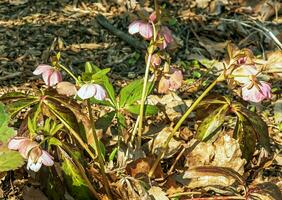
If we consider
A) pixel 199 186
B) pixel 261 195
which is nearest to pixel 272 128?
pixel 199 186

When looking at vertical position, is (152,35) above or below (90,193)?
above

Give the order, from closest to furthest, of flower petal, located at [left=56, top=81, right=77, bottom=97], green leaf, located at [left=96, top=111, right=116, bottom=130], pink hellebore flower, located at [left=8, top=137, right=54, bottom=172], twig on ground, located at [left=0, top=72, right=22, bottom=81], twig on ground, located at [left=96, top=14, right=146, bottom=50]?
pink hellebore flower, located at [left=8, top=137, right=54, bottom=172], flower petal, located at [left=56, top=81, right=77, bottom=97], green leaf, located at [left=96, top=111, right=116, bottom=130], twig on ground, located at [left=0, top=72, right=22, bottom=81], twig on ground, located at [left=96, top=14, right=146, bottom=50]

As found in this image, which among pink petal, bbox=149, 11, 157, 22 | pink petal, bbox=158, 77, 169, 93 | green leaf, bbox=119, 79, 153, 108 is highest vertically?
pink petal, bbox=149, 11, 157, 22

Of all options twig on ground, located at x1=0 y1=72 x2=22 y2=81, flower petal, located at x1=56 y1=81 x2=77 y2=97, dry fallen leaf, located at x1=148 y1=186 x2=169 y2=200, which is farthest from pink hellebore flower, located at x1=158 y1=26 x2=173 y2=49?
twig on ground, located at x1=0 y1=72 x2=22 y2=81

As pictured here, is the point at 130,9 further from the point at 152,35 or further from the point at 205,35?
the point at 152,35

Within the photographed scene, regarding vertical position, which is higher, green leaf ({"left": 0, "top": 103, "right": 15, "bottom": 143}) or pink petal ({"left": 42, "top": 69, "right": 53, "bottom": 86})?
pink petal ({"left": 42, "top": 69, "right": 53, "bottom": 86})

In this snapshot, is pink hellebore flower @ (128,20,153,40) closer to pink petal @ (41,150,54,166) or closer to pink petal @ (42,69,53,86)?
pink petal @ (42,69,53,86)

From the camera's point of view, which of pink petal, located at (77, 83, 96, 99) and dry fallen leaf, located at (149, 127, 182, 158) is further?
dry fallen leaf, located at (149, 127, 182, 158)
